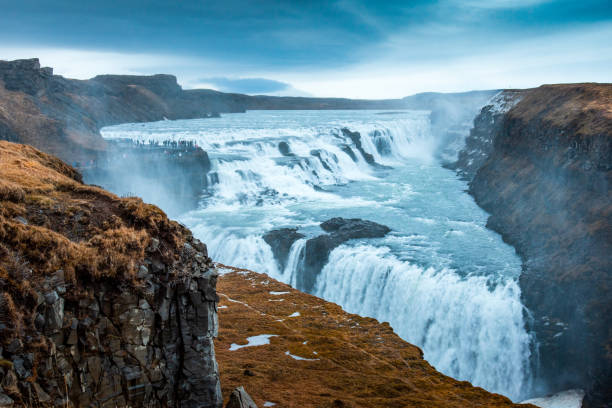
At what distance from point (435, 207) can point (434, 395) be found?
106 feet

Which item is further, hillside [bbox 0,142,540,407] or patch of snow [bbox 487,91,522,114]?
patch of snow [bbox 487,91,522,114]

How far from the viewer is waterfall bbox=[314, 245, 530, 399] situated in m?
22.8

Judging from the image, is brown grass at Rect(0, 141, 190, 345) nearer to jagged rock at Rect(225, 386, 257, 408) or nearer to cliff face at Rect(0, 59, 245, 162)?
jagged rock at Rect(225, 386, 257, 408)

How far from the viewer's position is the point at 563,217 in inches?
1220

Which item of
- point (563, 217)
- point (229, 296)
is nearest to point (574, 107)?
point (563, 217)

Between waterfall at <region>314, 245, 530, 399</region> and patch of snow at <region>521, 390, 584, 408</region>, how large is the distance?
1.47 m

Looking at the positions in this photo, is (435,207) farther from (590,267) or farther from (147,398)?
(147,398)

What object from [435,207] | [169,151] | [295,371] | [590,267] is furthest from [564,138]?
[169,151]

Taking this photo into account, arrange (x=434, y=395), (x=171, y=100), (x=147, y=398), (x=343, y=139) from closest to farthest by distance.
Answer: (x=147, y=398)
(x=434, y=395)
(x=343, y=139)
(x=171, y=100)

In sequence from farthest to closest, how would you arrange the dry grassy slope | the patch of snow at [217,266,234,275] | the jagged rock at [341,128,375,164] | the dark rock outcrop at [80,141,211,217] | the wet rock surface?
the jagged rock at [341,128,375,164]
the dark rock outcrop at [80,141,211,217]
the wet rock surface
the patch of snow at [217,266,234,275]
the dry grassy slope

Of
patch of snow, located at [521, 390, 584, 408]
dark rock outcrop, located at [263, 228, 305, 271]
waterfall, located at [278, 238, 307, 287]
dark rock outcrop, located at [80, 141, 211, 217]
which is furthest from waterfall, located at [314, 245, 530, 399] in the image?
dark rock outcrop, located at [80, 141, 211, 217]

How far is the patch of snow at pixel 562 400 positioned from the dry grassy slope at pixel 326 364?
6712 mm

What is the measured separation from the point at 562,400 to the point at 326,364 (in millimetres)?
12090

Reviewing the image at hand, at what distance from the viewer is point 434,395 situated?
1409 cm
